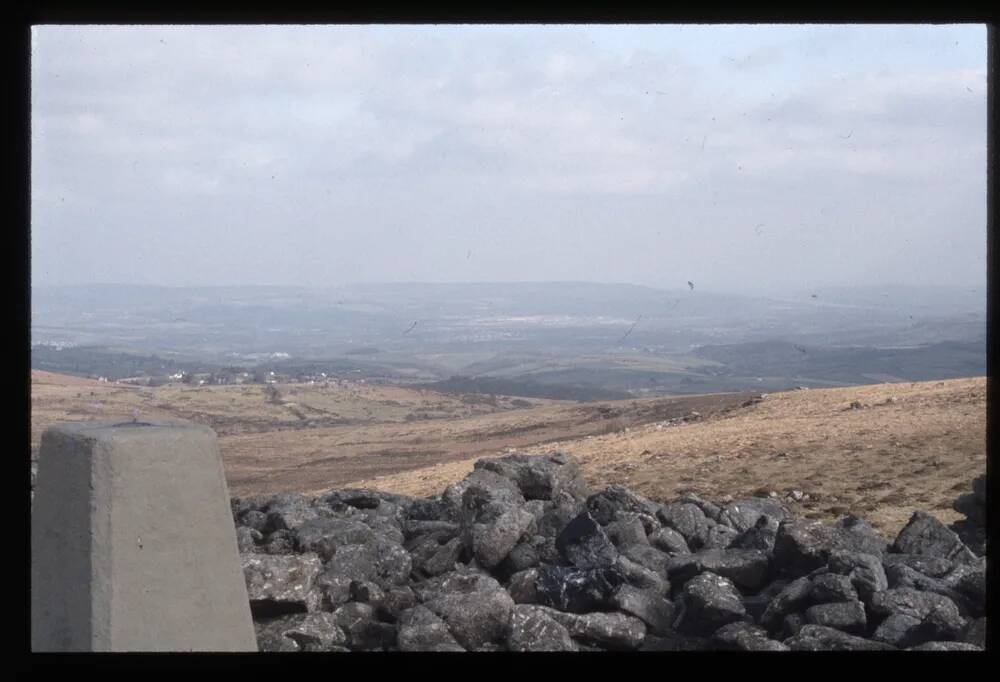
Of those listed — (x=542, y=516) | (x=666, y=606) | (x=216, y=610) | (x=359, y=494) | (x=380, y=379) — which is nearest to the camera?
(x=216, y=610)

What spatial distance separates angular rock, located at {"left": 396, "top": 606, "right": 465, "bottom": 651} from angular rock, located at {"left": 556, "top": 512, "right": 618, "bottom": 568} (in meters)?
1.59

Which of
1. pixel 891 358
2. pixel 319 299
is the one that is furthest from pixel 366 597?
pixel 319 299

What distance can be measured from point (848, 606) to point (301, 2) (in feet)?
16.8

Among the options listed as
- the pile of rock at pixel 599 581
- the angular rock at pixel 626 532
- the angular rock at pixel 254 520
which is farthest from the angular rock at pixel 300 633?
the angular rock at pixel 626 532

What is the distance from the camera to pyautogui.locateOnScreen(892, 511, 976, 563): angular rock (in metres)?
8.05

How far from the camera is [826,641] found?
6.34 meters

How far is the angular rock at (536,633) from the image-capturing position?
6.27m

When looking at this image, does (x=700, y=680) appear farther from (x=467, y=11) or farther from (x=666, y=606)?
(x=467, y=11)

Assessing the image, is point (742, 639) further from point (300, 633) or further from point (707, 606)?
point (300, 633)

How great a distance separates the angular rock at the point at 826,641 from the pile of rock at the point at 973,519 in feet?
10.5

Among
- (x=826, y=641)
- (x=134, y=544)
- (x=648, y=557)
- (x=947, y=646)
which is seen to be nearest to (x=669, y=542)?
(x=648, y=557)

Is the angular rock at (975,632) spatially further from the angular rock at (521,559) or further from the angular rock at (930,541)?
the angular rock at (521,559)

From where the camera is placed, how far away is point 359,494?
1042 cm

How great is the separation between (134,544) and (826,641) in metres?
4.25
